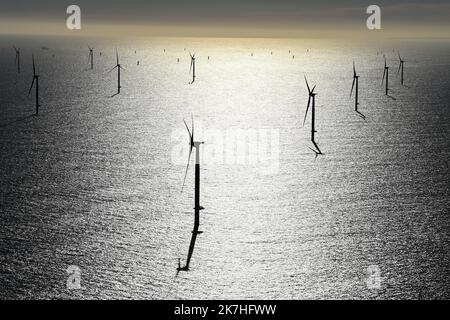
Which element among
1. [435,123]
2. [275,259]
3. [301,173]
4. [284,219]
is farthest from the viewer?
[435,123]

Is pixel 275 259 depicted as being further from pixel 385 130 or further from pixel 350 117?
pixel 350 117

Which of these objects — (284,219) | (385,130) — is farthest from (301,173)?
(385,130)

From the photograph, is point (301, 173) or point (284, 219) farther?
point (301, 173)

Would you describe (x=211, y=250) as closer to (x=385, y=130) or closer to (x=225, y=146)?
(x=225, y=146)

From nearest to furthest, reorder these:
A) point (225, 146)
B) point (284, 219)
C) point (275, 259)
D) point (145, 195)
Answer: point (275, 259) → point (284, 219) → point (145, 195) → point (225, 146)
